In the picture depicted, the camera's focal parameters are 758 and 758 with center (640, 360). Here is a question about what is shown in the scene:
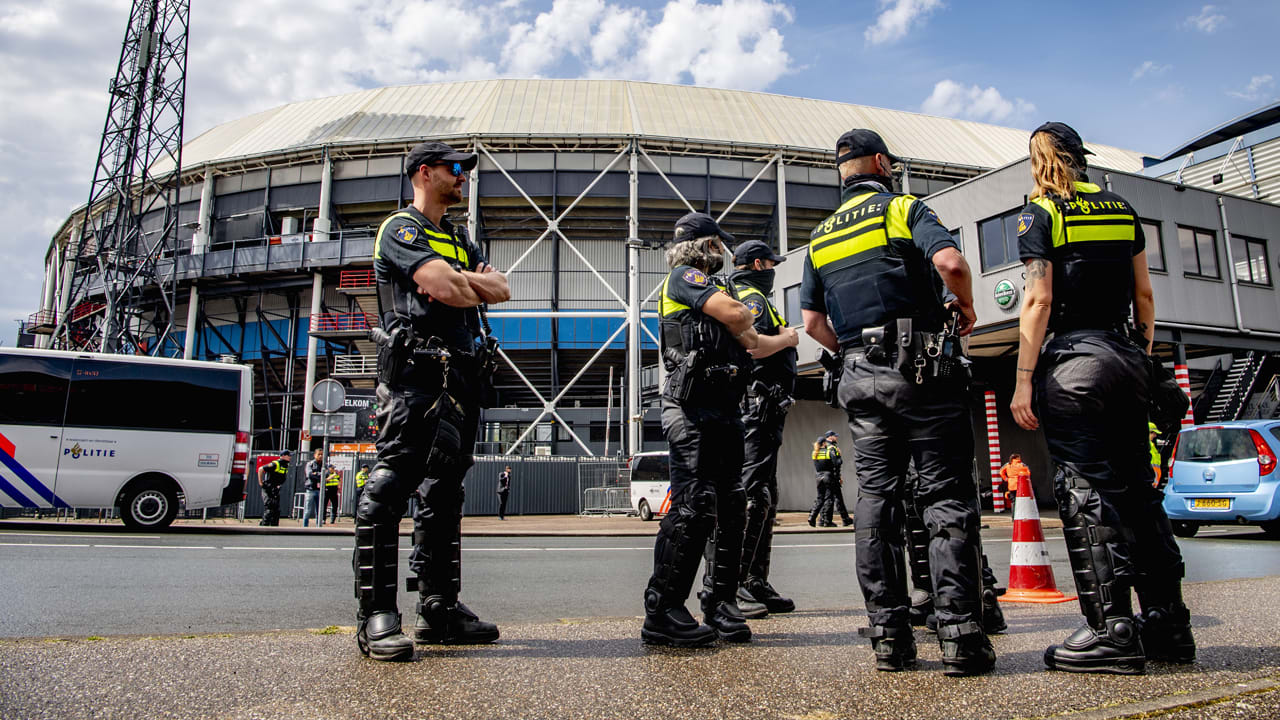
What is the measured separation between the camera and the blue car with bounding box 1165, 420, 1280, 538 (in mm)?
8938

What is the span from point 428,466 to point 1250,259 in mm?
21971

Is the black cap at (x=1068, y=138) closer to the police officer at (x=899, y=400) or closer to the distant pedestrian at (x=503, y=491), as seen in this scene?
the police officer at (x=899, y=400)

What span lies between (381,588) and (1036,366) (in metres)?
2.39

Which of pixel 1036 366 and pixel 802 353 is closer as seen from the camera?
pixel 1036 366

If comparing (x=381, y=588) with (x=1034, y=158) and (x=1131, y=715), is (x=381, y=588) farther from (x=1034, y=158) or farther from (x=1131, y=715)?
(x=1034, y=158)

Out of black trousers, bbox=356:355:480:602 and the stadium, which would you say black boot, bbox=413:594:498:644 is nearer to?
black trousers, bbox=356:355:480:602

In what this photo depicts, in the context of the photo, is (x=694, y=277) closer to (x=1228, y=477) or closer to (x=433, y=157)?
(x=433, y=157)

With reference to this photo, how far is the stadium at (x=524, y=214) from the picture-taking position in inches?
1209

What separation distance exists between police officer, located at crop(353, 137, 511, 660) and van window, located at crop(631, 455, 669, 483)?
15.3 m

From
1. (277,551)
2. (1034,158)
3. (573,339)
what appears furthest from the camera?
(573,339)

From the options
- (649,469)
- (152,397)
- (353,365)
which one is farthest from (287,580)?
(353,365)

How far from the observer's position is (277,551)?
25.6ft

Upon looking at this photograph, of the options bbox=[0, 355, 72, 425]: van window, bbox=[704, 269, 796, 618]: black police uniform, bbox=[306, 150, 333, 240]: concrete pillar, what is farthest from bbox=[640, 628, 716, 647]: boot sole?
bbox=[306, 150, 333, 240]: concrete pillar

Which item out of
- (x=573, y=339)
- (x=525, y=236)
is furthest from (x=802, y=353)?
(x=525, y=236)
